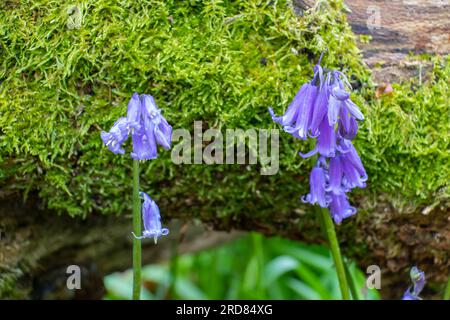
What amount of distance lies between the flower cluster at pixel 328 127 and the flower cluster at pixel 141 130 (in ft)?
1.09

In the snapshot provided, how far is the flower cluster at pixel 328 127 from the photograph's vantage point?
1.69m

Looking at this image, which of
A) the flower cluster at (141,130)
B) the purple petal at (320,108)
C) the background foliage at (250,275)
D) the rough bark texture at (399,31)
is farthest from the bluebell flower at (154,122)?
the background foliage at (250,275)

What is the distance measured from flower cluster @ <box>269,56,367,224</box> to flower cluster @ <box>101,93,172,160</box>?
33cm

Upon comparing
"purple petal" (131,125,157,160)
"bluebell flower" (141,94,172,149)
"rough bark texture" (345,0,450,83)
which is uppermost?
"rough bark texture" (345,0,450,83)

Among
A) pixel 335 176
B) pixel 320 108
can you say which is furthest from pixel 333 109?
pixel 335 176

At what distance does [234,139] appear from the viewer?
207 cm

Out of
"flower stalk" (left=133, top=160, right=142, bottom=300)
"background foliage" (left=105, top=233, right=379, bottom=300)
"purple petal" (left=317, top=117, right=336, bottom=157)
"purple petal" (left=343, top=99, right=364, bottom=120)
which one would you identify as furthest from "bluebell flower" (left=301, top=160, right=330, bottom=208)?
"background foliage" (left=105, top=233, right=379, bottom=300)

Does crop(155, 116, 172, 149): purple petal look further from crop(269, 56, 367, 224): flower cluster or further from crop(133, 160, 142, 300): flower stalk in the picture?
crop(269, 56, 367, 224): flower cluster

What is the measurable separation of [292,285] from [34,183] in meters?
2.16

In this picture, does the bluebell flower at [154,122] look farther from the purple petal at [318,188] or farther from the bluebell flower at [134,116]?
the purple petal at [318,188]

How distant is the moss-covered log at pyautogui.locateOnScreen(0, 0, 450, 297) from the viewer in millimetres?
1966

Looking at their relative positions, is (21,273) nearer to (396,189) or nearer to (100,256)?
(100,256)

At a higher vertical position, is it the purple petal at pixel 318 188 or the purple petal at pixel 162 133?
the purple petal at pixel 162 133
